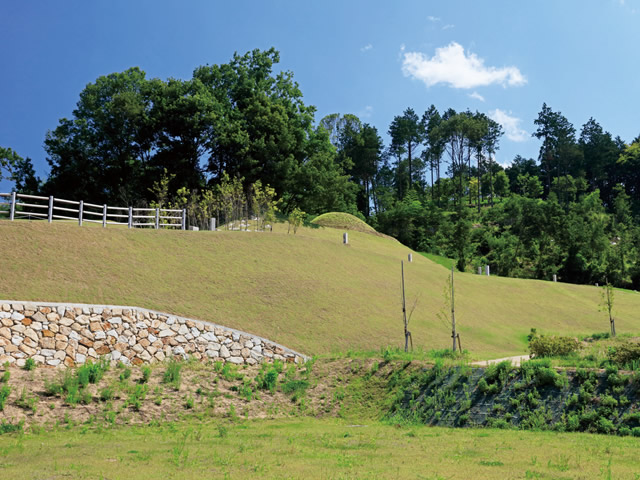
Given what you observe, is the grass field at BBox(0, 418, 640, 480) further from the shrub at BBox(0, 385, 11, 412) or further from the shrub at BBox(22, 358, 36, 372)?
the shrub at BBox(22, 358, 36, 372)

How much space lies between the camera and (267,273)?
23703 mm

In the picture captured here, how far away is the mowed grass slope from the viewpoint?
19219 mm

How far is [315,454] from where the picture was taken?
384 inches

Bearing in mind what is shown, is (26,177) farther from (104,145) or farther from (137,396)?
(137,396)

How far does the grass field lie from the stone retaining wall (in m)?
4.40

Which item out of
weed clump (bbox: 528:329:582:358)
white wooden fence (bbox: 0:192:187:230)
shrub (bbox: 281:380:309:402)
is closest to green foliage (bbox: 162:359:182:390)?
shrub (bbox: 281:380:309:402)

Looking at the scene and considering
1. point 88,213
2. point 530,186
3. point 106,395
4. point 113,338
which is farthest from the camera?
point 530,186

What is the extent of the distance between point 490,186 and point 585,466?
7899cm

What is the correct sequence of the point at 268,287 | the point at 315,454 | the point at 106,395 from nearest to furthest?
the point at 315,454 < the point at 106,395 < the point at 268,287

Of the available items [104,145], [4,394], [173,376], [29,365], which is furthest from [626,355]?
[104,145]

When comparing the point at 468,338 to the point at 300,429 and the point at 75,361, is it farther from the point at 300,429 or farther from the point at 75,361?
the point at 75,361

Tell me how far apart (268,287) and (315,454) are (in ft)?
43.2

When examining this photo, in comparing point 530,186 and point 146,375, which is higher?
point 530,186

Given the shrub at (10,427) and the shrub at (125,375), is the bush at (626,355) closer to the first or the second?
the shrub at (125,375)
